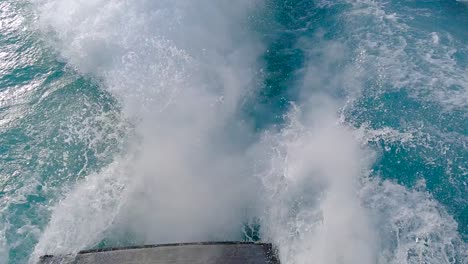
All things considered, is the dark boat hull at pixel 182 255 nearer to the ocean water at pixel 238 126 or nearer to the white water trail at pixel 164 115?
the ocean water at pixel 238 126

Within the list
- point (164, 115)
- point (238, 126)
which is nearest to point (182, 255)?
point (238, 126)

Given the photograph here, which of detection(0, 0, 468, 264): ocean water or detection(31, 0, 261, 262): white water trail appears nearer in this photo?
detection(0, 0, 468, 264): ocean water

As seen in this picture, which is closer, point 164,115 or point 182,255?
point 182,255

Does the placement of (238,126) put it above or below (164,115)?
below

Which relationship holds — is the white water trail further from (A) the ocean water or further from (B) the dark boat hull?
(B) the dark boat hull

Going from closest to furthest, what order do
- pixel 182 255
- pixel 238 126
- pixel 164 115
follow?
pixel 182 255
pixel 238 126
pixel 164 115

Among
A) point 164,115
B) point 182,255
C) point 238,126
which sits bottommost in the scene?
point 182,255

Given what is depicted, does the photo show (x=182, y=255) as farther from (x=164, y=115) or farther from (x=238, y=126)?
(x=164, y=115)

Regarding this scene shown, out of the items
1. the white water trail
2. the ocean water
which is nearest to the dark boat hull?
the ocean water
